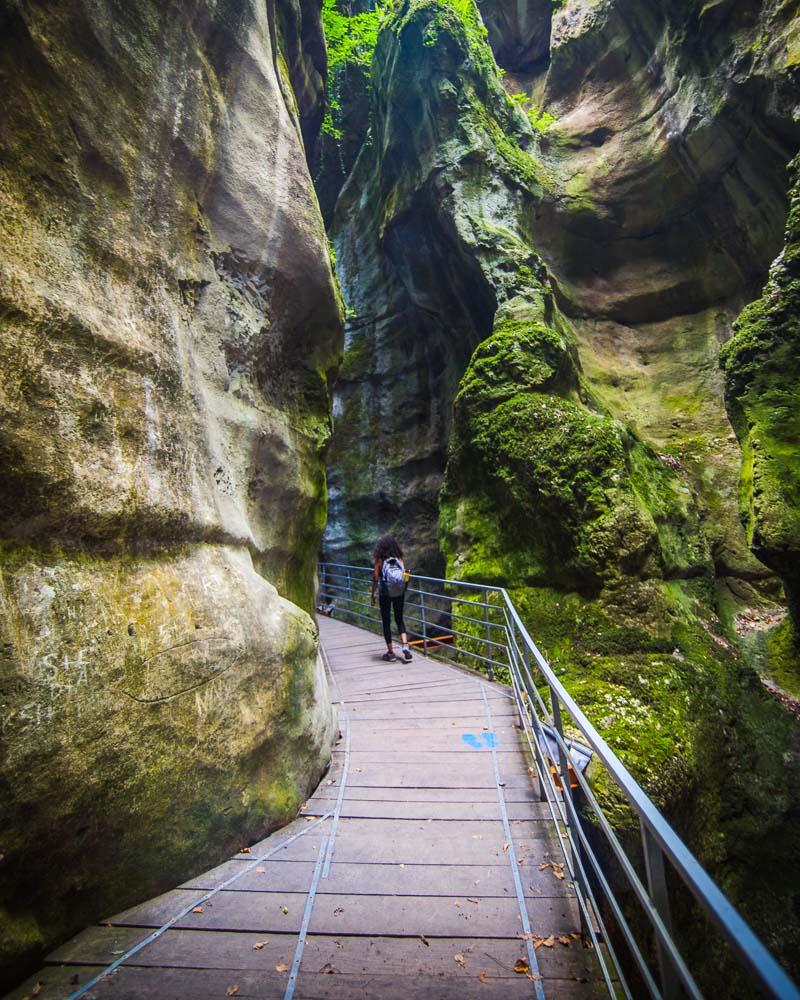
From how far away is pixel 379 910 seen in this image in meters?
2.85

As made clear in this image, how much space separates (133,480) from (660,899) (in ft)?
10.3

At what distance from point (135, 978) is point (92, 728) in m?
1.08

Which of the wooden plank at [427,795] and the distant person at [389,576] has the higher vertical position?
the distant person at [389,576]

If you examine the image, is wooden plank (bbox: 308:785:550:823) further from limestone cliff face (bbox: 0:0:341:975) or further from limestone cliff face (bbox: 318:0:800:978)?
limestone cliff face (bbox: 318:0:800:978)

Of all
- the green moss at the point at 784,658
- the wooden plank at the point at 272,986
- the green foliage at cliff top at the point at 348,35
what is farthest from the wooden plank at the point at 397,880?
the green foliage at cliff top at the point at 348,35

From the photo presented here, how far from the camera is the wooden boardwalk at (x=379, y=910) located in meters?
2.37

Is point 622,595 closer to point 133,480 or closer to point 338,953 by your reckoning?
point 338,953

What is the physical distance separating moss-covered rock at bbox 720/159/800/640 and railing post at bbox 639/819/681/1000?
688cm

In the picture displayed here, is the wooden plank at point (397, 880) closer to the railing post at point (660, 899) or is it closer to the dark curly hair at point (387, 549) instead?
the railing post at point (660, 899)

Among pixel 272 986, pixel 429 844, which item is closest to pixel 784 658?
pixel 429 844

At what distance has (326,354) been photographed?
6422 millimetres

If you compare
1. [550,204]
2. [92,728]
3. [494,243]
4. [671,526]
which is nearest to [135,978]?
[92,728]

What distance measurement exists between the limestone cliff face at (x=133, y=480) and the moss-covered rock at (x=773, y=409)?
20.6 feet

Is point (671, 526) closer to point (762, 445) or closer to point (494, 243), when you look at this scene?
point (762, 445)
